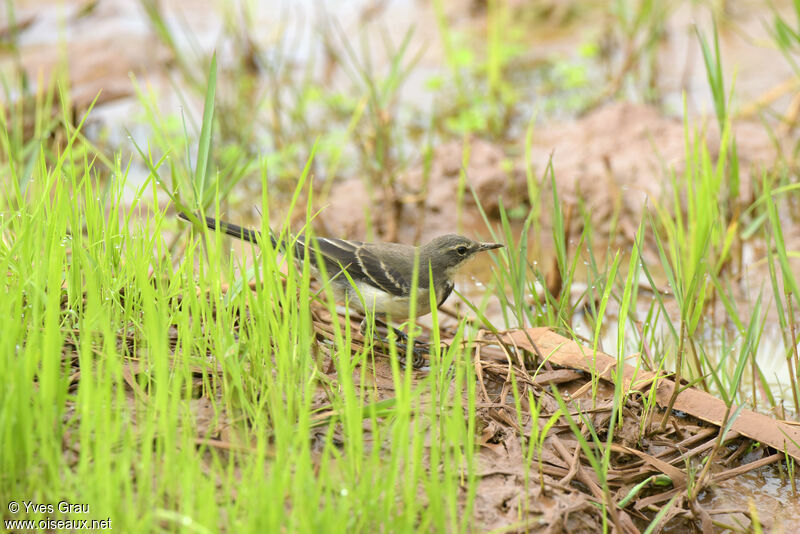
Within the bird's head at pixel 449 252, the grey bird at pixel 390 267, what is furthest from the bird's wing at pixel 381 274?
the bird's head at pixel 449 252

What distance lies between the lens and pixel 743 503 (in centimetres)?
327

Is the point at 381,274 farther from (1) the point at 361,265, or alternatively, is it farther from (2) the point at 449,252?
(2) the point at 449,252

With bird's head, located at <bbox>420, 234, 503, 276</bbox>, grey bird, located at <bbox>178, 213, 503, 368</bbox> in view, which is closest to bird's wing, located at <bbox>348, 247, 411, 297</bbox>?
grey bird, located at <bbox>178, 213, 503, 368</bbox>

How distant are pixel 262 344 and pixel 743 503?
73.6 inches

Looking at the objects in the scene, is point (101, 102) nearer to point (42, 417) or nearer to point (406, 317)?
point (406, 317)

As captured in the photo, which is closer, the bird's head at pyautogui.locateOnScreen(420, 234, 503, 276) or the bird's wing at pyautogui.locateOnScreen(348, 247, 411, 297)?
the bird's wing at pyautogui.locateOnScreen(348, 247, 411, 297)

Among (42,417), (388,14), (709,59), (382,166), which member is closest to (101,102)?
(382,166)

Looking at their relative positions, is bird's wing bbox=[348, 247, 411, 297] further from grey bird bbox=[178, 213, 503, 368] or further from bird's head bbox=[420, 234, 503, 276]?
bird's head bbox=[420, 234, 503, 276]

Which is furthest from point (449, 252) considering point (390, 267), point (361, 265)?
point (361, 265)

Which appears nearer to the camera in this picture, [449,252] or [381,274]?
[381,274]

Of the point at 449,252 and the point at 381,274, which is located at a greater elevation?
the point at 449,252

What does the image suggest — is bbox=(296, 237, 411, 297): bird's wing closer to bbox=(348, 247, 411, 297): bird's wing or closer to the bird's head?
bbox=(348, 247, 411, 297): bird's wing

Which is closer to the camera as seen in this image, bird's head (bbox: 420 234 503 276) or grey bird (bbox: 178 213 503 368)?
grey bird (bbox: 178 213 503 368)

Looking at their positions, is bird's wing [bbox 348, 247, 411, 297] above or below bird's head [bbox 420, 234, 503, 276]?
below
